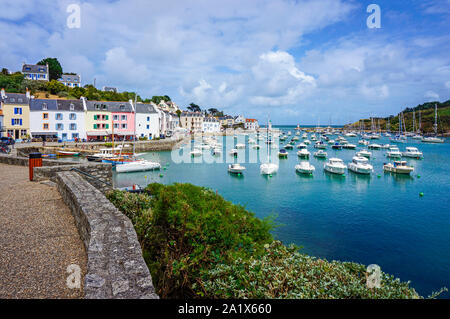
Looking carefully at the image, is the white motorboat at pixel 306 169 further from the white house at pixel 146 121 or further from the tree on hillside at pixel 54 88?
the tree on hillside at pixel 54 88

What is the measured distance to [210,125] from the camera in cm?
14150

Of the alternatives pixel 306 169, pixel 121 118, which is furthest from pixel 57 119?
pixel 306 169

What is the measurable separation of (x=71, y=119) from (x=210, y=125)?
83302mm

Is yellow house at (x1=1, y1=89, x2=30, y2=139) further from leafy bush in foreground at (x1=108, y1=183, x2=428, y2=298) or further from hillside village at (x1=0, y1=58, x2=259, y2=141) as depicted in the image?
leafy bush in foreground at (x1=108, y1=183, x2=428, y2=298)

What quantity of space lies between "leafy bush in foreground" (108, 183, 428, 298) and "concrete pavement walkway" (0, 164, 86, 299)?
1792mm

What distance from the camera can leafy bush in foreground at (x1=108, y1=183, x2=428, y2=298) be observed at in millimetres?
5195

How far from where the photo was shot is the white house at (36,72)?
313 ft

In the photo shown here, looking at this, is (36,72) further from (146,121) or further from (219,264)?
(219,264)

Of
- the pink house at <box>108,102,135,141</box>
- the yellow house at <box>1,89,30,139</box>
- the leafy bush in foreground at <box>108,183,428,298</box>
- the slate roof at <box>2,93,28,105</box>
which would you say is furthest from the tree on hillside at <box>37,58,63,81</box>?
the leafy bush in foreground at <box>108,183,428,298</box>

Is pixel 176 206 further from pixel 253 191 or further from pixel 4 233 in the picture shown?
pixel 253 191

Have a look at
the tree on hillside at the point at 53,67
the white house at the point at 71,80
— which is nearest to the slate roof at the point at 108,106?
the white house at the point at 71,80

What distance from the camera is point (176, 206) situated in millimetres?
7824

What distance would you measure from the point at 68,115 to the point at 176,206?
6646 centimetres
